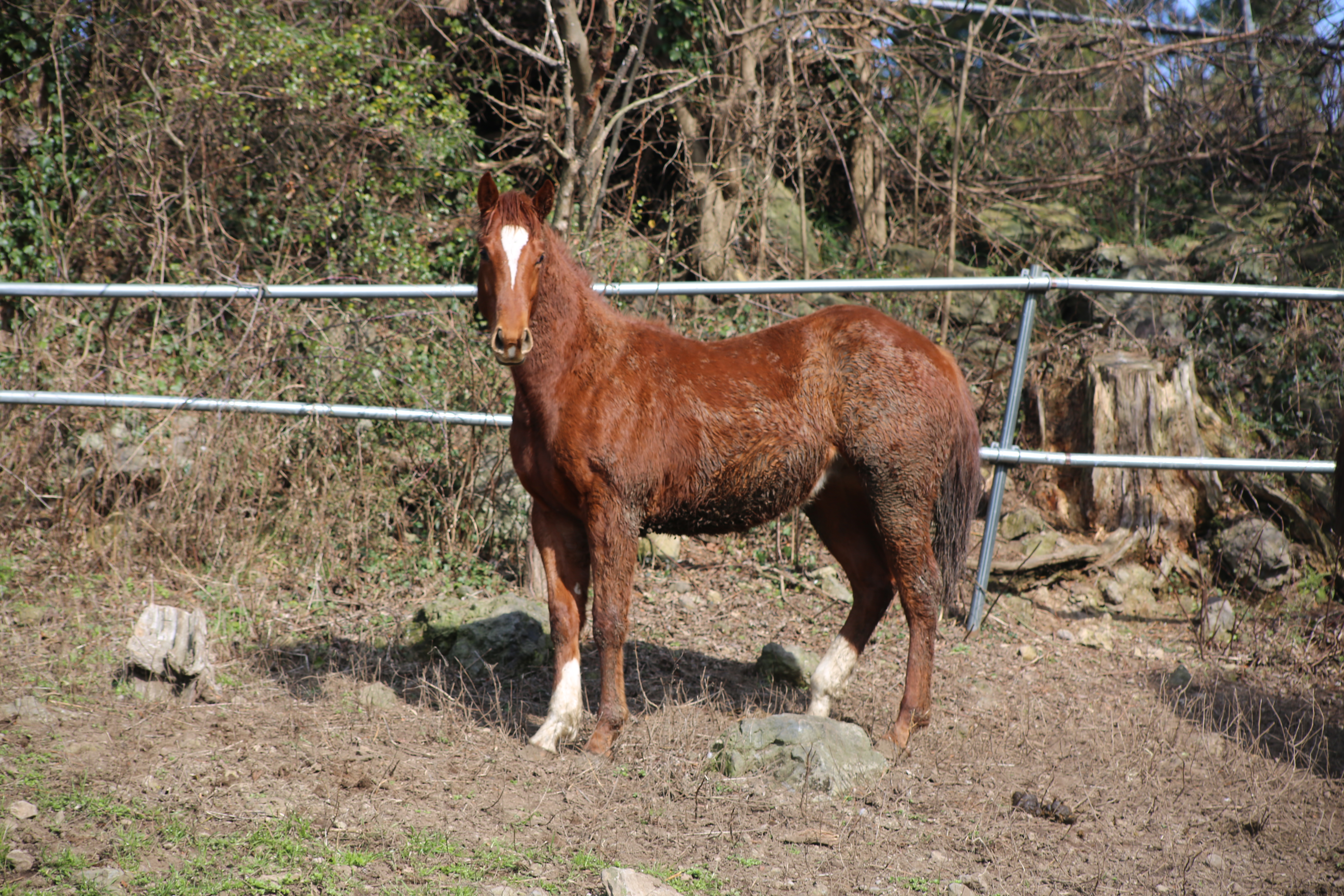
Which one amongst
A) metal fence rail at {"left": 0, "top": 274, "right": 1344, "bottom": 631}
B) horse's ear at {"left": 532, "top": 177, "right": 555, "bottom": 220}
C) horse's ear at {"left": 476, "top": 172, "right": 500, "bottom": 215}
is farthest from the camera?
metal fence rail at {"left": 0, "top": 274, "right": 1344, "bottom": 631}

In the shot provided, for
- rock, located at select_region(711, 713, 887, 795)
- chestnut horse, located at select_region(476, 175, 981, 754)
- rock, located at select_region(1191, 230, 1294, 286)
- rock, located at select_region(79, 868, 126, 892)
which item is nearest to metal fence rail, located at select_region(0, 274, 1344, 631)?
chestnut horse, located at select_region(476, 175, 981, 754)

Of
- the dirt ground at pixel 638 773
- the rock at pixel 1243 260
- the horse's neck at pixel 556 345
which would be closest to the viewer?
the dirt ground at pixel 638 773

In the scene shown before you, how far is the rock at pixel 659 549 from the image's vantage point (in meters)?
6.25

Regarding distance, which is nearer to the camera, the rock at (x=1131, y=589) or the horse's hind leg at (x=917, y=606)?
the horse's hind leg at (x=917, y=606)

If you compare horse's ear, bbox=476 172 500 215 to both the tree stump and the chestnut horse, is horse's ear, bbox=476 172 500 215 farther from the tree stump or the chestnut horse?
the tree stump

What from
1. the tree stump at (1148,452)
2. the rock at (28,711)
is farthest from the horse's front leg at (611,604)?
the tree stump at (1148,452)

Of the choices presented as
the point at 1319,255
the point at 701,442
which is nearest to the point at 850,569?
Result: the point at 701,442

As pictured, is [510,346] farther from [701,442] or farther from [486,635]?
[486,635]

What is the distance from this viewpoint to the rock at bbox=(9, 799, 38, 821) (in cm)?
293

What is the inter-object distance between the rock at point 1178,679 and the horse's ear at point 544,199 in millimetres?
4070

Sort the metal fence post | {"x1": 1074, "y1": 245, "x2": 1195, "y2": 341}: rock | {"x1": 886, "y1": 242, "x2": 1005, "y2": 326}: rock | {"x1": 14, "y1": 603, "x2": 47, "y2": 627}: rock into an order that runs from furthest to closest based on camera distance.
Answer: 1. {"x1": 886, "y1": 242, "x2": 1005, "y2": 326}: rock
2. {"x1": 1074, "y1": 245, "x2": 1195, "y2": 341}: rock
3. the metal fence post
4. {"x1": 14, "y1": 603, "x2": 47, "y2": 627}: rock

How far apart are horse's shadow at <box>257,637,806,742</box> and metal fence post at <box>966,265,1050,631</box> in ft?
4.55

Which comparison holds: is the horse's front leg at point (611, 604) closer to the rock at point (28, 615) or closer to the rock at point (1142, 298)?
the rock at point (28, 615)

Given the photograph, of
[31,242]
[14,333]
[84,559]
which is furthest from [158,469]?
[31,242]
